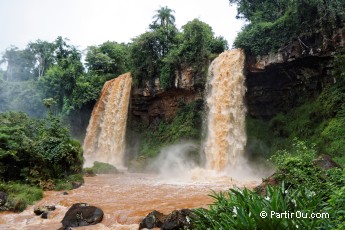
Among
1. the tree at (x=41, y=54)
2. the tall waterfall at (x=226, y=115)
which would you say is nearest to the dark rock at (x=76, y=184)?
the tall waterfall at (x=226, y=115)

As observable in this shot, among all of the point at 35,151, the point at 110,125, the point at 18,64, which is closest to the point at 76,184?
the point at 35,151

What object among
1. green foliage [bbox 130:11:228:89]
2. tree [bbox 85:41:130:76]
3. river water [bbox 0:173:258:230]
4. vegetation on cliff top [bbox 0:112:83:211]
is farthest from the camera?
tree [bbox 85:41:130:76]

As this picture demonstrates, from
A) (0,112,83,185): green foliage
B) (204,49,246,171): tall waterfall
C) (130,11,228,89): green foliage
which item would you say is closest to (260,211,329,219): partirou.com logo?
(0,112,83,185): green foliage

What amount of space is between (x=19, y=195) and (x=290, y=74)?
15971mm

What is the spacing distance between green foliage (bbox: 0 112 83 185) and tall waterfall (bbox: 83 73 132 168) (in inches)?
358

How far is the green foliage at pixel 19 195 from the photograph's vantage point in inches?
403

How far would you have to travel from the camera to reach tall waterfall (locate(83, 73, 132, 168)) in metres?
25.4

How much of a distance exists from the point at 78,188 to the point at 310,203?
11.7 m

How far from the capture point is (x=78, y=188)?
541 inches

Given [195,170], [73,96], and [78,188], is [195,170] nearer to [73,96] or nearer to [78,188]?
[78,188]

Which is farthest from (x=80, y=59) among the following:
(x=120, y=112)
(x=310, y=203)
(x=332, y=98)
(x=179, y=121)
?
(x=310, y=203)

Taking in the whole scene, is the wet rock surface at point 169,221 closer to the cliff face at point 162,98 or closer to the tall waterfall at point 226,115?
the tall waterfall at point 226,115

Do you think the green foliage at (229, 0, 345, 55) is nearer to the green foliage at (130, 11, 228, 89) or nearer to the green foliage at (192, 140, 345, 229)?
the green foliage at (130, 11, 228, 89)

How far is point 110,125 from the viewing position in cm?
2611
